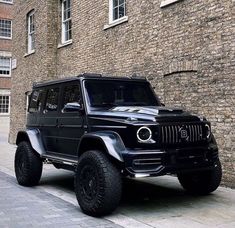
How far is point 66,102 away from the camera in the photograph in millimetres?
7742

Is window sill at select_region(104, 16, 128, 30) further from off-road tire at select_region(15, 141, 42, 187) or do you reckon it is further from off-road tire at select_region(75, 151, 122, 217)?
off-road tire at select_region(75, 151, 122, 217)

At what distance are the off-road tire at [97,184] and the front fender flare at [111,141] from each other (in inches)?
7.5

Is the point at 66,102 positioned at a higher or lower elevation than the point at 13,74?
lower

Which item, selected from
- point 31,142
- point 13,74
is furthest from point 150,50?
point 13,74

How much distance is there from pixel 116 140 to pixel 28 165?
289cm

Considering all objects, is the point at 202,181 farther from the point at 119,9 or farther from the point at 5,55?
the point at 5,55

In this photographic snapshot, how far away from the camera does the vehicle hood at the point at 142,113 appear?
6190mm

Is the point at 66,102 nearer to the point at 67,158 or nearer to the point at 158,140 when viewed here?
the point at 67,158

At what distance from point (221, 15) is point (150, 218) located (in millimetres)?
4621

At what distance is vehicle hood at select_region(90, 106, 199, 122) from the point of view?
20.3 ft

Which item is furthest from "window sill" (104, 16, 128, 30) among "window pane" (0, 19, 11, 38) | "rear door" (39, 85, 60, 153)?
"window pane" (0, 19, 11, 38)

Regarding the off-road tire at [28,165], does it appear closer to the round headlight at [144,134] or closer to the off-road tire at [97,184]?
the off-road tire at [97,184]

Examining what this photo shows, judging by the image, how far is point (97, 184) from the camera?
19.5 ft

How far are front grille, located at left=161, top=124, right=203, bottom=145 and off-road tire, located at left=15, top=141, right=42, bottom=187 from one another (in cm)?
329
